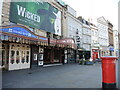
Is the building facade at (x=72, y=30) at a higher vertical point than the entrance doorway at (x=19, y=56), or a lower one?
higher

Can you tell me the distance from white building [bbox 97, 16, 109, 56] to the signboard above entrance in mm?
23966

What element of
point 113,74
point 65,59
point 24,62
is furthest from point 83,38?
point 113,74

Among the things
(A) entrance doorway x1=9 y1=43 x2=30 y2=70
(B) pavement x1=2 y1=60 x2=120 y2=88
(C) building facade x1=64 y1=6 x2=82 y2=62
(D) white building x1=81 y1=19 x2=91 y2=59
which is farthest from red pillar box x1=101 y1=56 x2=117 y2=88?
(D) white building x1=81 y1=19 x2=91 y2=59

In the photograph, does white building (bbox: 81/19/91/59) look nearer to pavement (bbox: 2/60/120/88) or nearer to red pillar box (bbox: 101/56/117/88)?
Answer: pavement (bbox: 2/60/120/88)

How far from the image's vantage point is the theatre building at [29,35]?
1072 centimetres

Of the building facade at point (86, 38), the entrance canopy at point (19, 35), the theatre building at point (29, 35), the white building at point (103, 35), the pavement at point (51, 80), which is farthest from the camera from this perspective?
the white building at point (103, 35)

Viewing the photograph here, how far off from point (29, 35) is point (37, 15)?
195 inches

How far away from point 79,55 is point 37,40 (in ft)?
55.3

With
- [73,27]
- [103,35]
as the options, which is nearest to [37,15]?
[73,27]

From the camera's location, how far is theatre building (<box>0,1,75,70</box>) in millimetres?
10716

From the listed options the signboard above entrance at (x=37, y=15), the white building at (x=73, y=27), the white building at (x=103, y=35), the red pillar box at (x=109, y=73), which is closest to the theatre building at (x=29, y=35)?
the signboard above entrance at (x=37, y=15)

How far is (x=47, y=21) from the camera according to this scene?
17.2 m

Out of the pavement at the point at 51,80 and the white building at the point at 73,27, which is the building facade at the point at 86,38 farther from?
the pavement at the point at 51,80

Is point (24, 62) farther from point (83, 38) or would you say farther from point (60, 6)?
point (83, 38)
